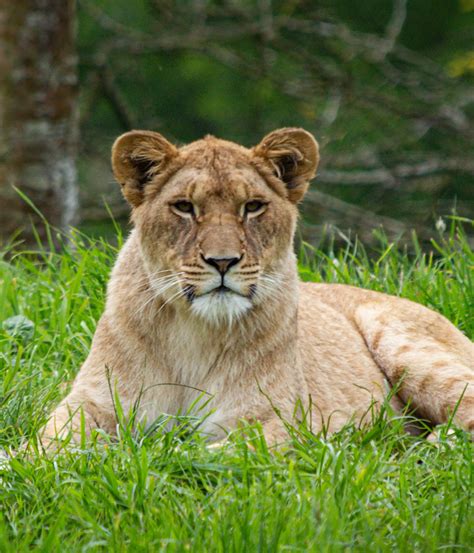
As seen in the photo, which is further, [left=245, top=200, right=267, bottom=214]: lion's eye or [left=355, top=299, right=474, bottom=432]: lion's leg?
[left=355, top=299, right=474, bottom=432]: lion's leg

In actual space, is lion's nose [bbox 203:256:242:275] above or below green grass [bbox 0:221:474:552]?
above

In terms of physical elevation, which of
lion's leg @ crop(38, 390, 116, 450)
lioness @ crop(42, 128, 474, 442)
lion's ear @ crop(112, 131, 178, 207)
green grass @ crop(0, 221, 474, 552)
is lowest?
lion's leg @ crop(38, 390, 116, 450)

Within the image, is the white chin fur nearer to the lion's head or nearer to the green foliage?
the lion's head

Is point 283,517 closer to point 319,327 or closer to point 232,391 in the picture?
point 232,391

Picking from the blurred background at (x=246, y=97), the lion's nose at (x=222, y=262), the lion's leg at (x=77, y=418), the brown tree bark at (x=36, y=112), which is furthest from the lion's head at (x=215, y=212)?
the brown tree bark at (x=36, y=112)

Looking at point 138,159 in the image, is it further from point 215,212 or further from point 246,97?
point 246,97

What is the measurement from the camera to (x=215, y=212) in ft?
15.5

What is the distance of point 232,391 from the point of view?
4.83 m

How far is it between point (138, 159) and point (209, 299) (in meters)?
0.76

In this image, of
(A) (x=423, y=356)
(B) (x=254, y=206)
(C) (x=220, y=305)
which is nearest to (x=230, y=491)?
(C) (x=220, y=305)

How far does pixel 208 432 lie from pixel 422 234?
7.48m

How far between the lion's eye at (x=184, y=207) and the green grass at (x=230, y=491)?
0.83m

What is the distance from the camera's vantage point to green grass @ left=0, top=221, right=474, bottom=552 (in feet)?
11.6

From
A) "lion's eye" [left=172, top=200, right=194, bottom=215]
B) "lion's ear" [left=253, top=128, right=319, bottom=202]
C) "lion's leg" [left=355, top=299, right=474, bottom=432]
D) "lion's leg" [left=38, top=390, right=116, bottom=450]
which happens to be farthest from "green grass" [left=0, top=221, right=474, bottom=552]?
"lion's ear" [left=253, top=128, right=319, bottom=202]
